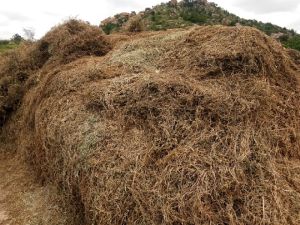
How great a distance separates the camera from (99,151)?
3795 millimetres

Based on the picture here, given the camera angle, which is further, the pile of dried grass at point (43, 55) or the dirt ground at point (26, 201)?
the pile of dried grass at point (43, 55)

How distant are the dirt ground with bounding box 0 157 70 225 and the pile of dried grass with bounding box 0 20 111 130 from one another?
195cm

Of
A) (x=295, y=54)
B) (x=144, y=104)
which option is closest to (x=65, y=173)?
(x=144, y=104)

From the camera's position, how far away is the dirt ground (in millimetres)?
4289

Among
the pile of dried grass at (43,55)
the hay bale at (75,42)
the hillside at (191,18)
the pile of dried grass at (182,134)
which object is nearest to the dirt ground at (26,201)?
the pile of dried grass at (182,134)

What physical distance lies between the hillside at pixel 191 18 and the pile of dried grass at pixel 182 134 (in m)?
17.0

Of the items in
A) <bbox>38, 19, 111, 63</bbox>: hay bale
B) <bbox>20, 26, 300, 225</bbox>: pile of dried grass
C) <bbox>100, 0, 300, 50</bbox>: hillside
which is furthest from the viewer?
<bbox>100, 0, 300, 50</bbox>: hillside

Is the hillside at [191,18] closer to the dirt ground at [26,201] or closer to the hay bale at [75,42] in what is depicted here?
the hay bale at [75,42]

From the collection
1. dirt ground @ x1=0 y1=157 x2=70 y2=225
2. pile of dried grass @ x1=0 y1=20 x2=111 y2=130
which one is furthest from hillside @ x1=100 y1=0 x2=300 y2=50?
dirt ground @ x1=0 y1=157 x2=70 y2=225

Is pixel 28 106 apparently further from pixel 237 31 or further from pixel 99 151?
pixel 237 31

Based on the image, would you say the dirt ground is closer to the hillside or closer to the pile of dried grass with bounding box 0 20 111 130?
the pile of dried grass with bounding box 0 20 111 130

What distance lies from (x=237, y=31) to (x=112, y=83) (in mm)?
1778

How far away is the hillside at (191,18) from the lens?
2363 cm

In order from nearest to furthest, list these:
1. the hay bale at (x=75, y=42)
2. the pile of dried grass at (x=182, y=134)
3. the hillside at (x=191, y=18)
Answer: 1. the pile of dried grass at (x=182, y=134)
2. the hay bale at (x=75, y=42)
3. the hillside at (x=191, y=18)
